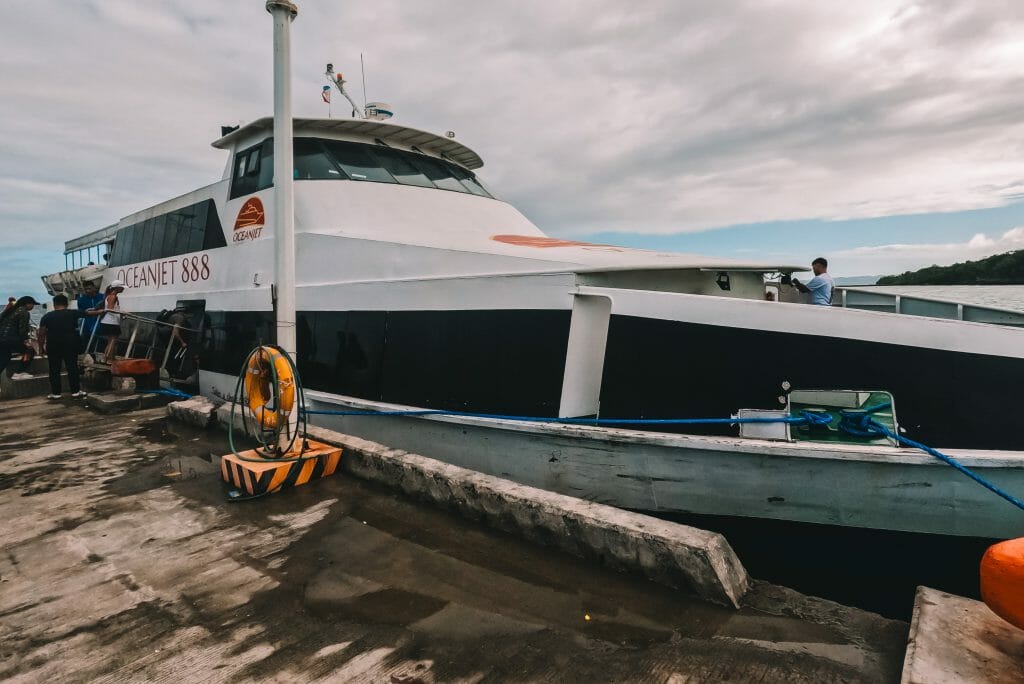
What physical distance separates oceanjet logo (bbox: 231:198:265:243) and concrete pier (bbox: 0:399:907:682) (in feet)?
12.5

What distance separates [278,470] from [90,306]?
9145 millimetres

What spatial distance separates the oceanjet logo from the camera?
693cm

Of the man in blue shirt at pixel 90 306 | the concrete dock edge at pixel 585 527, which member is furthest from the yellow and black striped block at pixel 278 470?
the man in blue shirt at pixel 90 306

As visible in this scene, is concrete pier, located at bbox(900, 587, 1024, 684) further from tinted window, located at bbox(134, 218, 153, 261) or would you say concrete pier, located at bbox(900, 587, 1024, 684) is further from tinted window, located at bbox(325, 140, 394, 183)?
tinted window, located at bbox(134, 218, 153, 261)

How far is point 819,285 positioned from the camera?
19.3 ft

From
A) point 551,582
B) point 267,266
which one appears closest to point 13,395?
point 267,266

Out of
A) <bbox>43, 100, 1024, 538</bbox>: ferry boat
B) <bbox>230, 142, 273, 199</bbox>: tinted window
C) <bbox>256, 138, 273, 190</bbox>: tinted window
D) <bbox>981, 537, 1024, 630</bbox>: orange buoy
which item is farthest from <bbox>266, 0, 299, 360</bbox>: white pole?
<bbox>981, 537, 1024, 630</bbox>: orange buoy

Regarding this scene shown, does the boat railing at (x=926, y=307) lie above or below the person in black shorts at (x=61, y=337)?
above

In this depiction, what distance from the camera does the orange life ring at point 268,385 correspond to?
442 centimetres

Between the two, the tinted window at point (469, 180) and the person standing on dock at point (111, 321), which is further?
the person standing on dock at point (111, 321)

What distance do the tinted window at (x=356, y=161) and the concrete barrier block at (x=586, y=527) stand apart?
3950mm

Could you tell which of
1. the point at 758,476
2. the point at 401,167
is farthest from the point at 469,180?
the point at 758,476

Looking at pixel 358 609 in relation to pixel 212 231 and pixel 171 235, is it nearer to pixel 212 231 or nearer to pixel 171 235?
pixel 212 231

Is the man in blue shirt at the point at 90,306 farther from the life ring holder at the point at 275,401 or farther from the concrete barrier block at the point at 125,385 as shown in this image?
the life ring holder at the point at 275,401
